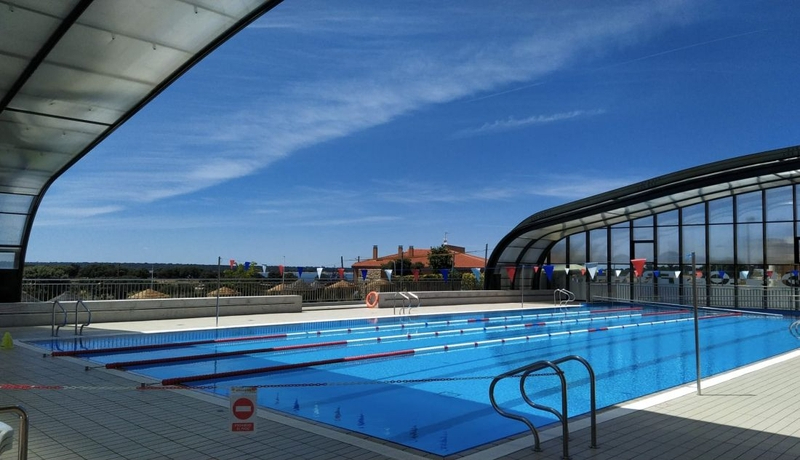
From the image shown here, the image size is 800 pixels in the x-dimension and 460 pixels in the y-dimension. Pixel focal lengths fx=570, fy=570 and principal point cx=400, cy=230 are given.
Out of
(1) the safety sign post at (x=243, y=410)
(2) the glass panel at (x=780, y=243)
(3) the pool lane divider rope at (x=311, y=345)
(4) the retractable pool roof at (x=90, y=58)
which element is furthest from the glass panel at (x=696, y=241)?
(1) the safety sign post at (x=243, y=410)

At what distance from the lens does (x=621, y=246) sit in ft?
85.9

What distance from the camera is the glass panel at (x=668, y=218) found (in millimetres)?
25109

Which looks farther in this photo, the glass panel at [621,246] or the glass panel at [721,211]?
the glass panel at [621,246]

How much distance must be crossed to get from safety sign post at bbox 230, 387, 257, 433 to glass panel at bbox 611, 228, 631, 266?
24.7 metres

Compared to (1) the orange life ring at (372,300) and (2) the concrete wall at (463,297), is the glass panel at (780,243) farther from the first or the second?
(1) the orange life ring at (372,300)

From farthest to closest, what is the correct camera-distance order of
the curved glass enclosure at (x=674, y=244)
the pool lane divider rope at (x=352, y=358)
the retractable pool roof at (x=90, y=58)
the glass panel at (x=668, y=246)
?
the glass panel at (x=668, y=246)
the curved glass enclosure at (x=674, y=244)
the pool lane divider rope at (x=352, y=358)
the retractable pool roof at (x=90, y=58)

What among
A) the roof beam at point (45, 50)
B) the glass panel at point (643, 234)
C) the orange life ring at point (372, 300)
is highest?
the roof beam at point (45, 50)

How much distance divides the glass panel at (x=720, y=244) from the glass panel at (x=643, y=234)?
2337 millimetres

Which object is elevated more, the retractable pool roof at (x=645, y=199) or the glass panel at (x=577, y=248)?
the retractable pool roof at (x=645, y=199)

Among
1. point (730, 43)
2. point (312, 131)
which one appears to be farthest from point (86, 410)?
point (312, 131)

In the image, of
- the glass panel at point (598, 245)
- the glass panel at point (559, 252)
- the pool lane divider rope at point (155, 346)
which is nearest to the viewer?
the pool lane divider rope at point (155, 346)

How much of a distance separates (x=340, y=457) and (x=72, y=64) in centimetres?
686

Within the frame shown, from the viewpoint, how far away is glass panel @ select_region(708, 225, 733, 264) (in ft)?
78.9

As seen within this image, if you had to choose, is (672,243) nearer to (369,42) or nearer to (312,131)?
(369,42)
